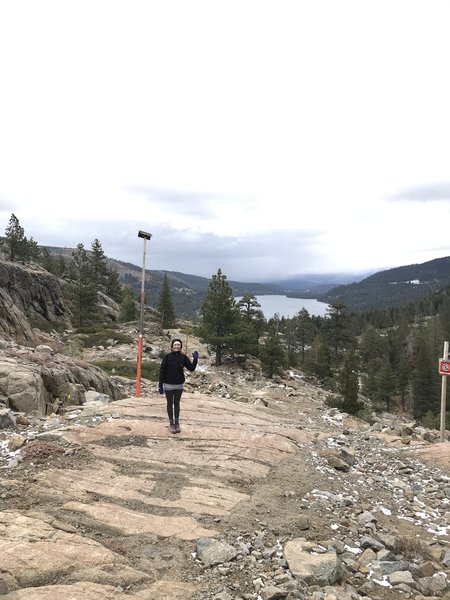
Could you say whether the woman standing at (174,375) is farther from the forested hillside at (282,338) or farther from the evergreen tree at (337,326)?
the evergreen tree at (337,326)

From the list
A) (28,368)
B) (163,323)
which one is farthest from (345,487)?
(163,323)

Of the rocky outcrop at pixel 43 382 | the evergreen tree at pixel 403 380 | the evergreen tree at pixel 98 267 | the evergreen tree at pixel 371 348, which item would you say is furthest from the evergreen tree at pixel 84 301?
the evergreen tree at pixel 371 348

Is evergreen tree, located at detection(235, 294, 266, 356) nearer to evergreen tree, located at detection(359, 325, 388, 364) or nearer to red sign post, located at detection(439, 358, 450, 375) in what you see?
red sign post, located at detection(439, 358, 450, 375)

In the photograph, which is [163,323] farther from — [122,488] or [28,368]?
[122,488]

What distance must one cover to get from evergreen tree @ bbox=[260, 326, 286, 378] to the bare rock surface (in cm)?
2134

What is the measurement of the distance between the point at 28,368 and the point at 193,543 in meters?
9.98

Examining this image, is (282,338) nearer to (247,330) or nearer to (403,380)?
(403,380)

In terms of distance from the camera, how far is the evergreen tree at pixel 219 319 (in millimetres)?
34406

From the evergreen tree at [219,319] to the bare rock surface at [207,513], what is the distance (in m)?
21.7

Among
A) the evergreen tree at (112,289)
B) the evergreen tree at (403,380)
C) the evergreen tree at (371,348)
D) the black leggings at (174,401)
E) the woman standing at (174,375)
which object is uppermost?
the evergreen tree at (112,289)

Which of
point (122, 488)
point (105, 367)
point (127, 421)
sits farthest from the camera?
point (105, 367)

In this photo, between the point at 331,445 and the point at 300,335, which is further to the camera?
the point at 300,335

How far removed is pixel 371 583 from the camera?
6219 millimetres

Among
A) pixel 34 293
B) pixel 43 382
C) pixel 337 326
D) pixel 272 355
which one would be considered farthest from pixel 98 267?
pixel 43 382
